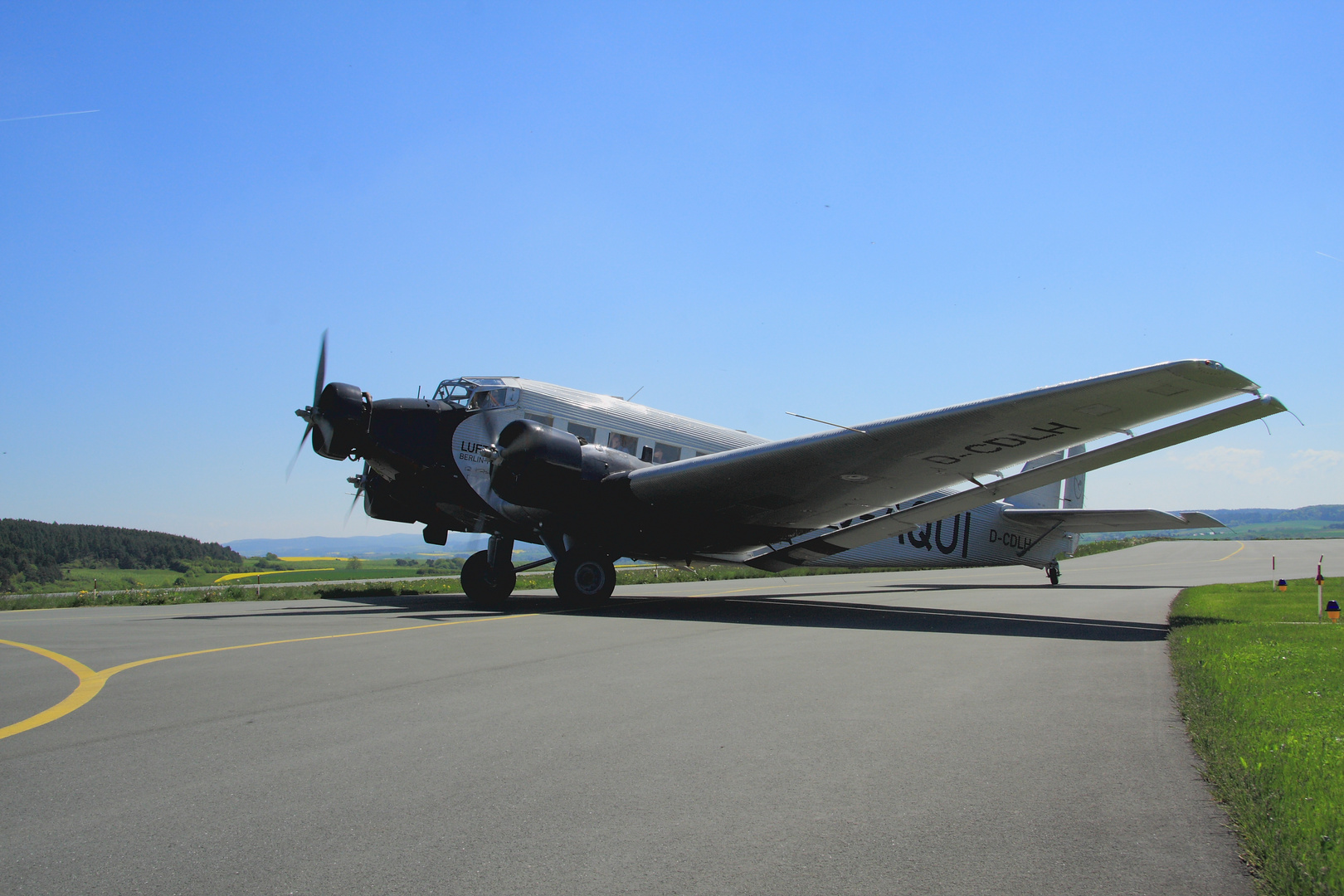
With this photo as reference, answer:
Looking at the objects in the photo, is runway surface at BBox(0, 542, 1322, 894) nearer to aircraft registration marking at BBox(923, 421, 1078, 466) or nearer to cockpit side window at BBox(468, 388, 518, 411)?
aircraft registration marking at BBox(923, 421, 1078, 466)

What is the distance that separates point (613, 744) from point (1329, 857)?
322 centimetres

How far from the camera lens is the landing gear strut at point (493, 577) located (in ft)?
50.5

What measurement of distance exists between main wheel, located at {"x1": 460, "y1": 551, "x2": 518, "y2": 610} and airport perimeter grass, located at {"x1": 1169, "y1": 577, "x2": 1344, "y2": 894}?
35.8 feet

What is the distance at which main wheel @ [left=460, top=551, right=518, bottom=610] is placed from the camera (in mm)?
15398

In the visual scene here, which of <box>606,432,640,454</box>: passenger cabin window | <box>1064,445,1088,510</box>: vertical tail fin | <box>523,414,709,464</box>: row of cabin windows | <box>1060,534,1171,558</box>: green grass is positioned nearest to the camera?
<box>523,414,709,464</box>: row of cabin windows

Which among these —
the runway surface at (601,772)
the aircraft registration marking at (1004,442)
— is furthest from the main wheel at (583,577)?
the aircraft registration marking at (1004,442)

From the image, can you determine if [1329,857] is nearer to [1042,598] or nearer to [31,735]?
[31,735]

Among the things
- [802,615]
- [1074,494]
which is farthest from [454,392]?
[1074,494]

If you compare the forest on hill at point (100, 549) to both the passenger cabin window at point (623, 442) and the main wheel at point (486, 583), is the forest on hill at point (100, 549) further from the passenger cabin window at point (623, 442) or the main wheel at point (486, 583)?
the passenger cabin window at point (623, 442)

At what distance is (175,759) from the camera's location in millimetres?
4246

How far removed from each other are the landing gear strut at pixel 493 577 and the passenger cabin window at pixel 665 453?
10.6 ft

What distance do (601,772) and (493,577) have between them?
11.8 metres

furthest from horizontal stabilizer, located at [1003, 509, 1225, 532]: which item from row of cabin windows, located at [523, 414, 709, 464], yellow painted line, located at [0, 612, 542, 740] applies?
yellow painted line, located at [0, 612, 542, 740]

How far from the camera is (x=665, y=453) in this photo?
16.0m
